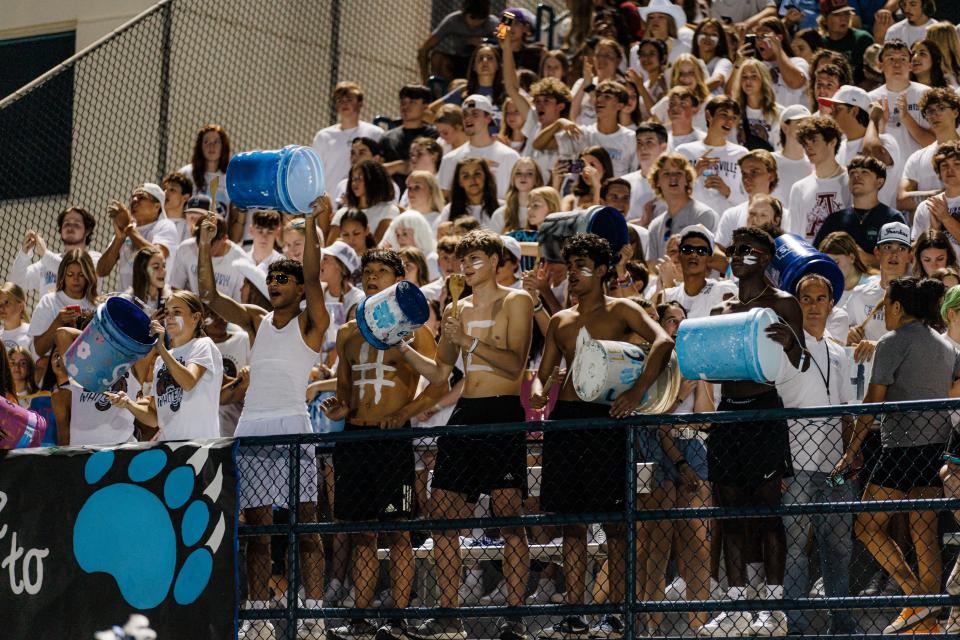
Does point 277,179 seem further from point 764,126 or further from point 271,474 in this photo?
point 764,126

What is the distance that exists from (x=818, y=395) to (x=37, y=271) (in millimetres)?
7283

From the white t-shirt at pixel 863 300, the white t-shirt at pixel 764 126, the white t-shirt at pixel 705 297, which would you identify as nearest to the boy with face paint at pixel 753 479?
the white t-shirt at pixel 705 297

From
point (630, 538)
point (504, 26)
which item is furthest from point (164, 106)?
point (630, 538)


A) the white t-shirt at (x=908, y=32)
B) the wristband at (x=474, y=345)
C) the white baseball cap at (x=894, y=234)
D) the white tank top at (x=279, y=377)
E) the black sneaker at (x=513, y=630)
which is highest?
the white t-shirt at (x=908, y=32)

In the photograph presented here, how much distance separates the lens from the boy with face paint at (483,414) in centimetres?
711

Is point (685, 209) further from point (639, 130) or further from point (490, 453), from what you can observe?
point (490, 453)

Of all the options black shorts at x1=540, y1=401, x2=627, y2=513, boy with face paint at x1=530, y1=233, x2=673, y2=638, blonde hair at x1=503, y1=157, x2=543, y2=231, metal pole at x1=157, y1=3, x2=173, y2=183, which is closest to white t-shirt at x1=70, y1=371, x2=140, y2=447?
blonde hair at x1=503, y1=157, x2=543, y2=231

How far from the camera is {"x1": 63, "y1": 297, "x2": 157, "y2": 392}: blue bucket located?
7908 mm

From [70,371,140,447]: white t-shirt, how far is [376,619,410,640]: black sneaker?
297cm

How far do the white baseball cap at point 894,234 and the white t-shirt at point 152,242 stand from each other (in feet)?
18.5

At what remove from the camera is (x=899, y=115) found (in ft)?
36.6

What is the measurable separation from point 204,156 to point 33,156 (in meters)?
1.70

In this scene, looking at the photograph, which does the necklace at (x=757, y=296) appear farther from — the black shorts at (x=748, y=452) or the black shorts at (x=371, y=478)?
the black shorts at (x=371, y=478)

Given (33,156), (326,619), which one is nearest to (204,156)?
(33,156)
